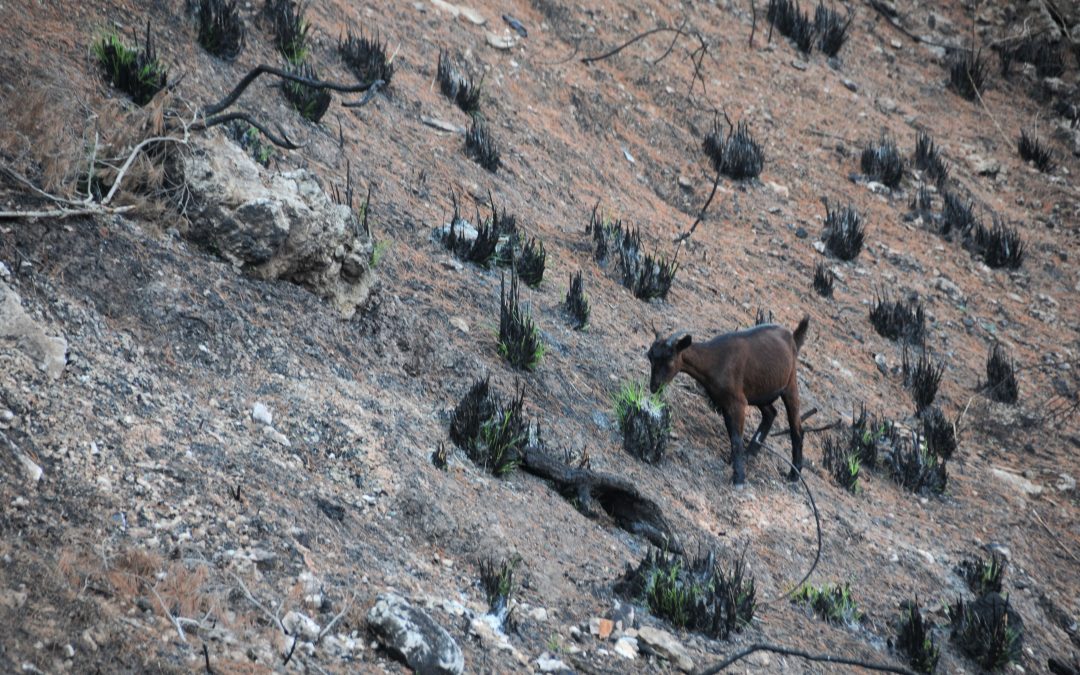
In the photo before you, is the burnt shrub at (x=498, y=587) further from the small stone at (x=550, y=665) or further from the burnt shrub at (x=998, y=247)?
the burnt shrub at (x=998, y=247)

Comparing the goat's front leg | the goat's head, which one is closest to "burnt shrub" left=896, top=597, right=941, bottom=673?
the goat's front leg

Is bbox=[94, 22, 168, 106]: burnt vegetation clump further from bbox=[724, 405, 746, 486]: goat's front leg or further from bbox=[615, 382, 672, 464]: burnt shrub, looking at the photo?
bbox=[724, 405, 746, 486]: goat's front leg

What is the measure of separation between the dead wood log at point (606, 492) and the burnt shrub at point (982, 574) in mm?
2752

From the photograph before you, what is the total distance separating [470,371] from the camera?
7.14m

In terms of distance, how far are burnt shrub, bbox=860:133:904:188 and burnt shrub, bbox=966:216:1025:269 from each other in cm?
129

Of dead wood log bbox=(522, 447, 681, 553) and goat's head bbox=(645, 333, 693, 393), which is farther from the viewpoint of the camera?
goat's head bbox=(645, 333, 693, 393)

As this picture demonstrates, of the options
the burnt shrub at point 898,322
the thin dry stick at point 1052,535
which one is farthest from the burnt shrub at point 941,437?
the burnt shrub at point 898,322

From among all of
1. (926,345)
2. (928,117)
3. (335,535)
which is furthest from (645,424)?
(928,117)

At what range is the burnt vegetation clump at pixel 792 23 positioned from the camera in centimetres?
1597

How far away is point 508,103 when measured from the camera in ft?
39.8

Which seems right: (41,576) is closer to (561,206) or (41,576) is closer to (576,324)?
(576,324)

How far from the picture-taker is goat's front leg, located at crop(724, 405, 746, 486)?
776 centimetres

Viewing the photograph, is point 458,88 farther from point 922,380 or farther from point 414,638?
point 414,638

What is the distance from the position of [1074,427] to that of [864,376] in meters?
2.46
